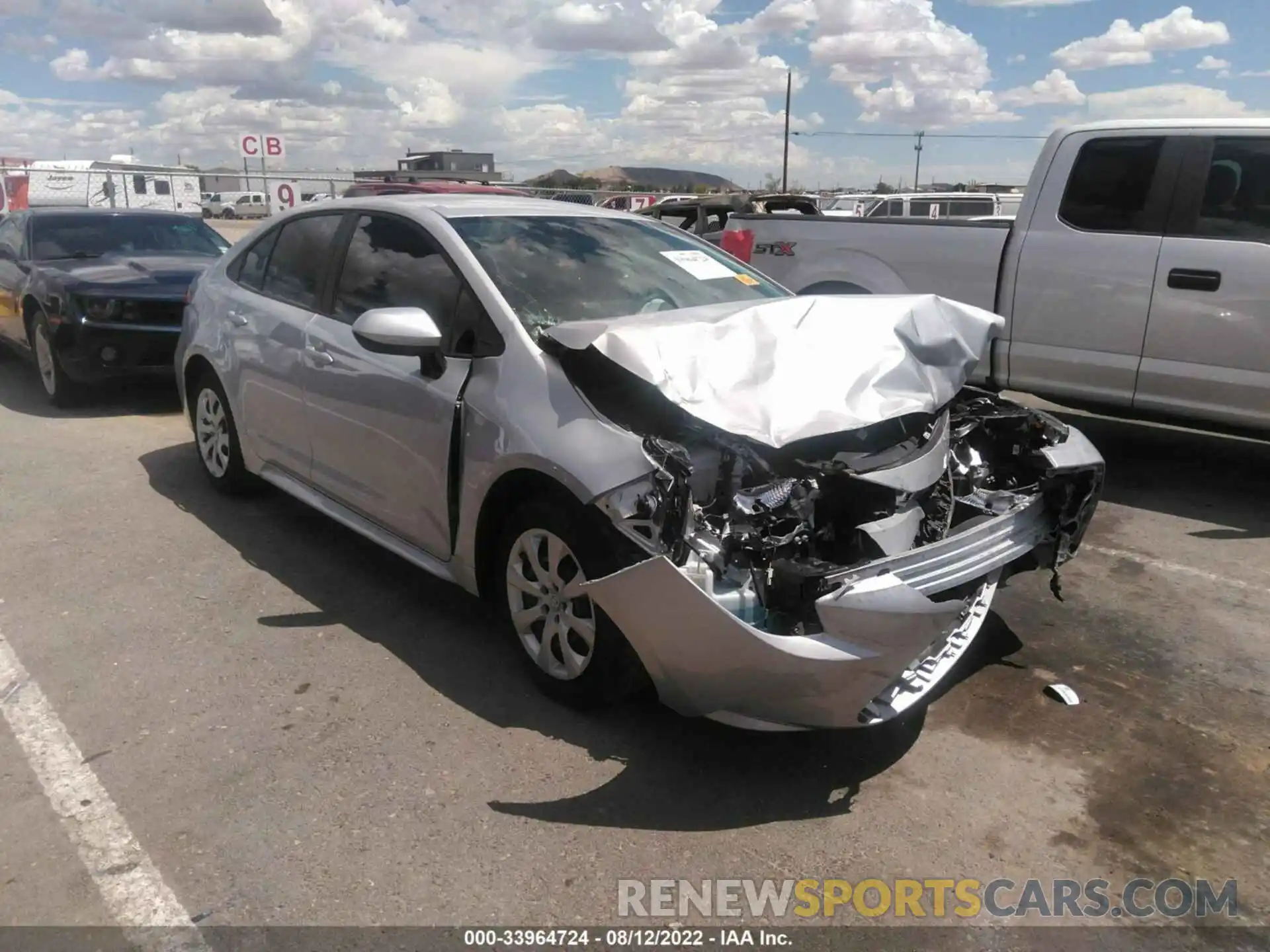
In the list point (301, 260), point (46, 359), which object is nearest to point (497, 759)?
point (301, 260)

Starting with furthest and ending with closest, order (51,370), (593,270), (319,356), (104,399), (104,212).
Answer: (104,212) < (104,399) < (51,370) < (319,356) < (593,270)

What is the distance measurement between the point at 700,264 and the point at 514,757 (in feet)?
7.80

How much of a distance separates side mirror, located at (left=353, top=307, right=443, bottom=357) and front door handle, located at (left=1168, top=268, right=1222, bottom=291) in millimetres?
4422

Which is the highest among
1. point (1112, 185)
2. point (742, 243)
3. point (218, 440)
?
point (1112, 185)

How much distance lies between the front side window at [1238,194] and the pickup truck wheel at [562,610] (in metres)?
4.56

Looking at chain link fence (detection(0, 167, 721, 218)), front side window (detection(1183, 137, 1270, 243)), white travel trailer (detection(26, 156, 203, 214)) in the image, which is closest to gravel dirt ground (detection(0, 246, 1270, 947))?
front side window (detection(1183, 137, 1270, 243))

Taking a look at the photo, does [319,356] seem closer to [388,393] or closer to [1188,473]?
[388,393]

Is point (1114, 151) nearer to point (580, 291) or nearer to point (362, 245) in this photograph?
point (580, 291)

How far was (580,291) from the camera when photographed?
154 inches

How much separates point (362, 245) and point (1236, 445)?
624cm

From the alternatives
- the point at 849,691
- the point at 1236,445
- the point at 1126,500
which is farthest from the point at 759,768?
the point at 1236,445

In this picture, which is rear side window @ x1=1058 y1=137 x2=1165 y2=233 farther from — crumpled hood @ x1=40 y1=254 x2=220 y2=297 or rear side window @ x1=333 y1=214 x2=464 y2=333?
crumpled hood @ x1=40 y1=254 x2=220 y2=297

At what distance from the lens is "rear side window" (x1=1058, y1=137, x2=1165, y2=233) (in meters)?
5.96

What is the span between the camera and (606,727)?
3.38 meters
